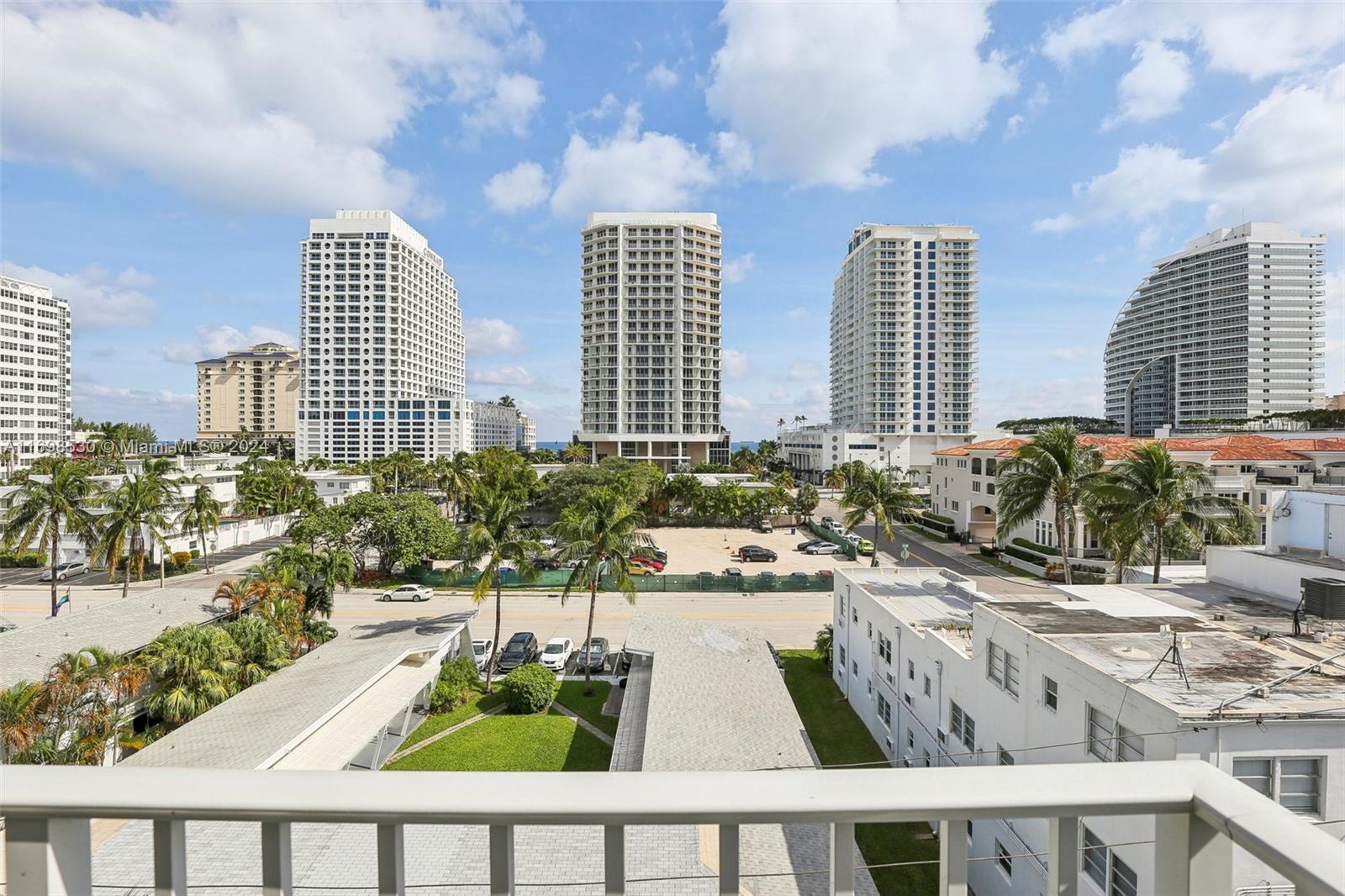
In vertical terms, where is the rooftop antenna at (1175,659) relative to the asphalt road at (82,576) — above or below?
above

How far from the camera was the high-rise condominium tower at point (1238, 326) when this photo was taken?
104 meters

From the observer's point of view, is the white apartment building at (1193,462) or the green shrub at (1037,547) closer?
the white apartment building at (1193,462)

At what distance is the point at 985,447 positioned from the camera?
51969 mm

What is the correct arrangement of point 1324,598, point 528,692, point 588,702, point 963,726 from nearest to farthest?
1. point 1324,598
2. point 963,726
3. point 528,692
4. point 588,702

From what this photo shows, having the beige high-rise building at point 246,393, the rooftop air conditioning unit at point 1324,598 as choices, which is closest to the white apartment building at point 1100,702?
the rooftop air conditioning unit at point 1324,598

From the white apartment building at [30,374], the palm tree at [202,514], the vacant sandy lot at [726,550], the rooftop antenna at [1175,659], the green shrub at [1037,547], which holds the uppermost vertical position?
the white apartment building at [30,374]

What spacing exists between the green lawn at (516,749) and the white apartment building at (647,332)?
74052 mm

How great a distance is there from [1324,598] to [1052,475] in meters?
13.4

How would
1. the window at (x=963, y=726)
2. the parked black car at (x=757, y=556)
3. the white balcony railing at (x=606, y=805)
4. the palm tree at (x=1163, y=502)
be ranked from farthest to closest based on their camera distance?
the parked black car at (x=757, y=556) < the palm tree at (x=1163, y=502) < the window at (x=963, y=726) < the white balcony railing at (x=606, y=805)

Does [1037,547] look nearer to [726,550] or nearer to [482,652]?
[726,550]

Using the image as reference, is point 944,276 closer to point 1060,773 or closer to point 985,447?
point 985,447

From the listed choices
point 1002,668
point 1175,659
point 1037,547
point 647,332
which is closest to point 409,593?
point 1002,668

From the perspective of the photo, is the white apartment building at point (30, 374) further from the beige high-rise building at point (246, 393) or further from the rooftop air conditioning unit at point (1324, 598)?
the rooftop air conditioning unit at point (1324, 598)

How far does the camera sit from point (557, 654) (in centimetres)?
2547
